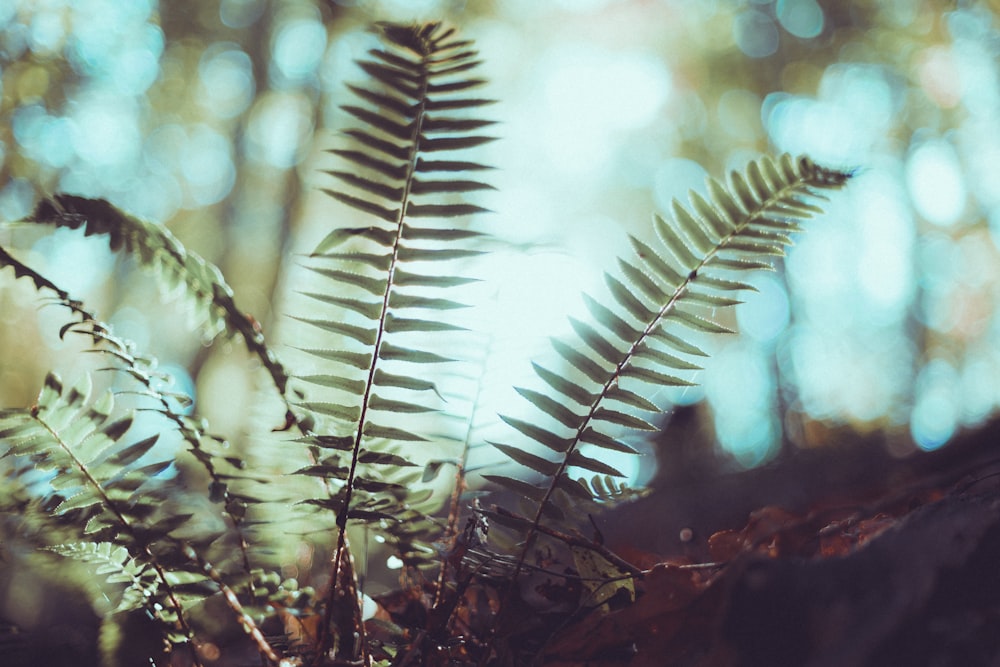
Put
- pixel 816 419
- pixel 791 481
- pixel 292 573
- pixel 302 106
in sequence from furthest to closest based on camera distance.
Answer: pixel 816 419 < pixel 302 106 < pixel 791 481 < pixel 292 573

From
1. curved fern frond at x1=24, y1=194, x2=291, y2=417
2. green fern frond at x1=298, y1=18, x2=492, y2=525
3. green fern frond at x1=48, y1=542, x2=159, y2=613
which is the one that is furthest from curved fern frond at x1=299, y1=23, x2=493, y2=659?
green fern frond at x1=48, y1=542, x2=159, y2=613

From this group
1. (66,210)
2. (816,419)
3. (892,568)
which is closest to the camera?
(892,568)

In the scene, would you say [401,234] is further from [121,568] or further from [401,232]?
[121,568]

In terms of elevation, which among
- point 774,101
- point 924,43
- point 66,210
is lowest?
point 66,210

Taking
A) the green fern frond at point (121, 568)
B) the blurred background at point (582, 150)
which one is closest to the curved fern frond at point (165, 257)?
the green fern frond at point (121, 568)

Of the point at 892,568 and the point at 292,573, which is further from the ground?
the point at 892,568

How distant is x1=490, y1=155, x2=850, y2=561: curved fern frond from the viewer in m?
0.80

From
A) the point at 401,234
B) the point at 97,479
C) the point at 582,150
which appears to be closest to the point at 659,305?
the point at 401,234

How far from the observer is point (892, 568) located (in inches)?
20.2

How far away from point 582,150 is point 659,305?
10.2m

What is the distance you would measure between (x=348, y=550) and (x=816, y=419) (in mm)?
10580

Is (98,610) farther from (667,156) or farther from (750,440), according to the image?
(750,440)

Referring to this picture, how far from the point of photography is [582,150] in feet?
A: 34.3

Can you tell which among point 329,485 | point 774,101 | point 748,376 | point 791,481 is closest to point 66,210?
point 329,485
